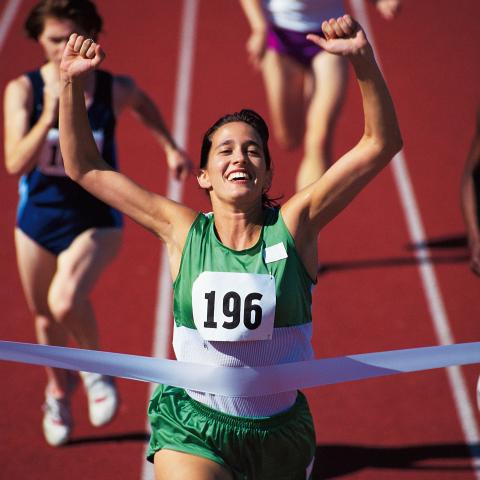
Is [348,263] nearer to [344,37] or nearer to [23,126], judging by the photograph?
[23,126]

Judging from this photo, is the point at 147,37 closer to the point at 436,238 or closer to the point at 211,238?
the point at 436,238

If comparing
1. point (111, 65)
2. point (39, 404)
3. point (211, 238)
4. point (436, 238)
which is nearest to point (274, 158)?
point (436, 238)

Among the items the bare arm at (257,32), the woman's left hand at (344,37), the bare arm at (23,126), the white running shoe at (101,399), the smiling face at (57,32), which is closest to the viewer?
the woman's left hand at (344,37)

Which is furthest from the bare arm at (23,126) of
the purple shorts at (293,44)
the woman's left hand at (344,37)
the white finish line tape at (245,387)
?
the purple shorts at (293,44)

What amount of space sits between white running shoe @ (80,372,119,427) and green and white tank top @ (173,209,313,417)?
1575mm

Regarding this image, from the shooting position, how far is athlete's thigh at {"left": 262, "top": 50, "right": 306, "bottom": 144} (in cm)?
535

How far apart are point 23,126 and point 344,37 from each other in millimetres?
1768

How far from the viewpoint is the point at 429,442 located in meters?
4.14

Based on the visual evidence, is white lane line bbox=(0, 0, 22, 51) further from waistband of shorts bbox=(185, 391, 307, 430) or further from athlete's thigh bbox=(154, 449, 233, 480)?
athlete's thigh bbox=(154, 449, 233, 480)

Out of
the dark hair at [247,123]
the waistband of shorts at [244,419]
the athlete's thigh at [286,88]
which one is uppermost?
the athlete's thigh at [286,88]

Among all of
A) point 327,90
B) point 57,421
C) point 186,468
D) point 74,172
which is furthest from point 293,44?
point 186,468

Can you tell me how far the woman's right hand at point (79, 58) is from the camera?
2701 millimetres

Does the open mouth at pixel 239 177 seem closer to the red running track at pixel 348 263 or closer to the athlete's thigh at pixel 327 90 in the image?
the red running track at pixel 348 263

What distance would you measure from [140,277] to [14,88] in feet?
6.40
